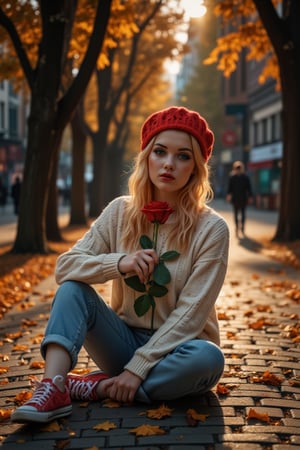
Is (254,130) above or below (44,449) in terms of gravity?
above

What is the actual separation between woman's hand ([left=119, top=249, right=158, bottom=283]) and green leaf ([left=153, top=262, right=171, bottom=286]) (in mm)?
36

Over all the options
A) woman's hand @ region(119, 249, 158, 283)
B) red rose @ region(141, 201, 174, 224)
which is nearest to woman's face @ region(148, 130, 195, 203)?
red rose @ region(141, 201, 174, 224)

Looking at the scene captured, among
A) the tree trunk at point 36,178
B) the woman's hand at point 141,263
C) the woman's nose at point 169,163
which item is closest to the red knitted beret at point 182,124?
the woman's nose at point 169,163

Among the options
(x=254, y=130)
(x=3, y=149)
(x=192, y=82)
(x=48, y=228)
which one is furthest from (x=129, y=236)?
(x=192, y=82)

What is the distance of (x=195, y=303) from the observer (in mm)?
4020

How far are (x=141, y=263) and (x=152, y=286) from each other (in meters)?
0.18

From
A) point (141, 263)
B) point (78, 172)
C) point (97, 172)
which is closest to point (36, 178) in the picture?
point (78, 172)

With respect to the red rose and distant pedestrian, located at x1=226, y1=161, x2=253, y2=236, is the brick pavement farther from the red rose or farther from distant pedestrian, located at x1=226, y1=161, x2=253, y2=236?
distant pedestrian, located at x1=226, y1=161, x2=253, y2=236

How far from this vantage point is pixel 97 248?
4.29 m

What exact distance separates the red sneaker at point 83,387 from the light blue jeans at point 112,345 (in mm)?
197

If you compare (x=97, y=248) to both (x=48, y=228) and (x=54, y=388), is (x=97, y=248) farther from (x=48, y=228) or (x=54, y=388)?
(x=48, y=228)

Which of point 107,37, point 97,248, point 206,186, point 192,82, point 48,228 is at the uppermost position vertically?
point 192,82

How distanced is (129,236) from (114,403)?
0.88 m

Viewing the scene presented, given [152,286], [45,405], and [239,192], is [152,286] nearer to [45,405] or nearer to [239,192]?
[45,405]
